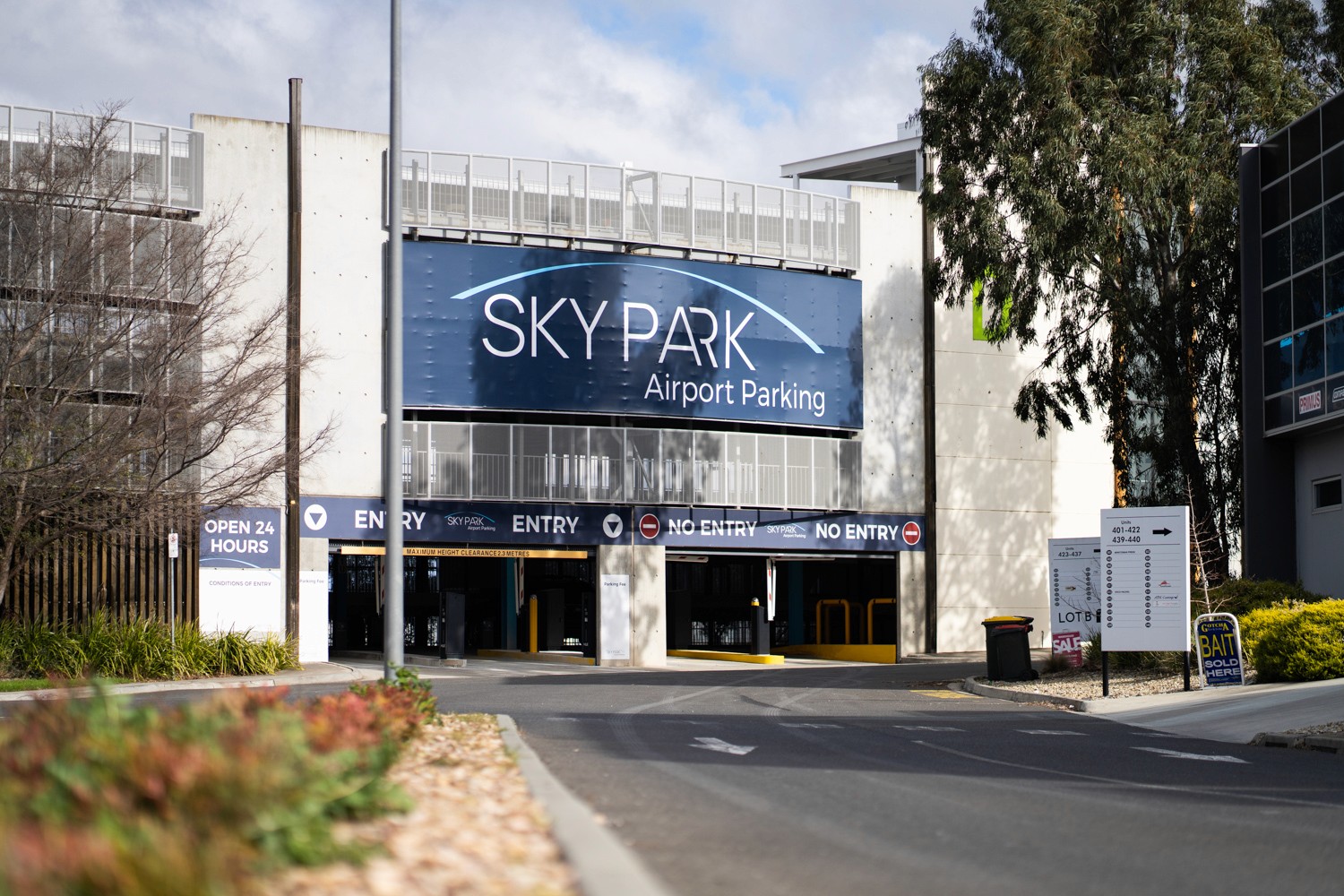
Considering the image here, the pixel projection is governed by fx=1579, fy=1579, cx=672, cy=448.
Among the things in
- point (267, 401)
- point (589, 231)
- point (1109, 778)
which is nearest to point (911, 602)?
point (589, 231)

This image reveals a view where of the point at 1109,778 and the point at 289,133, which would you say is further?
the point at 289,133

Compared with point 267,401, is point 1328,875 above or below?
below

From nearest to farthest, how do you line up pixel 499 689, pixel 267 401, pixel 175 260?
pixel 499 689
pixel 175 260
pixel 267 401

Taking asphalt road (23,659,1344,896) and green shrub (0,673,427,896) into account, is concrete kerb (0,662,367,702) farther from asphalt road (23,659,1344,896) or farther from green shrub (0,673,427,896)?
green shrub (0,673,427,896)

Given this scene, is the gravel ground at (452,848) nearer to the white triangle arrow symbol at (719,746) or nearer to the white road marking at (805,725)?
the white triangle arrow symbol at (719,746)

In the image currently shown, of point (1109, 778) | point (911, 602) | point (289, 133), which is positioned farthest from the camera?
point (911, 602)

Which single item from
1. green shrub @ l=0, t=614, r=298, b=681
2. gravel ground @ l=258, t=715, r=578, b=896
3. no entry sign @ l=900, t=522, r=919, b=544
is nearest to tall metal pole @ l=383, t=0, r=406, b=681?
gravel ground @ l=258, t=715, r=578, b=896

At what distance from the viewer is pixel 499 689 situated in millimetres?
24219

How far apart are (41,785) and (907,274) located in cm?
3661

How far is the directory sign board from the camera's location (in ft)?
94.3

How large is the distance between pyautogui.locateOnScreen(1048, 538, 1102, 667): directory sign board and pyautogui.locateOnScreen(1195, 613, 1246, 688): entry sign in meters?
5.47

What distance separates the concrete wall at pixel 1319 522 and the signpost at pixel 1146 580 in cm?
884

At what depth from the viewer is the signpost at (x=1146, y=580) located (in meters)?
22.3

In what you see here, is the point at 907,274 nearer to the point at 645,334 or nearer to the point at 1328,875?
the point at 645,334
